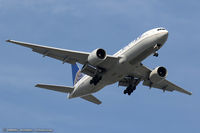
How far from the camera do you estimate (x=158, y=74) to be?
4906cm

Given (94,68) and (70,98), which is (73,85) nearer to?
(70,98)

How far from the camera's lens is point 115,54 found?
46.9 m

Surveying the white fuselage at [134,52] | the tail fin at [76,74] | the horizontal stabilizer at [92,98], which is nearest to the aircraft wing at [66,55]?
the white fuselage at [134,52]

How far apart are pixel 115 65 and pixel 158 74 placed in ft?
18.5

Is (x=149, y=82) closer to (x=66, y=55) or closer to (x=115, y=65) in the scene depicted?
(x=115, y=65)

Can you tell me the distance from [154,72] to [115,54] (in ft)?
16.3

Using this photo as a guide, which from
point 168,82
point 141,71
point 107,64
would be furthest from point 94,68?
point 168,82

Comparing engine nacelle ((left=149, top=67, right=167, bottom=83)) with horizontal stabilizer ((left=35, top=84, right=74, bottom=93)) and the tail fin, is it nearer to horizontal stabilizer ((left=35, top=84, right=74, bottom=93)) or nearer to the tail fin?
the tail fin

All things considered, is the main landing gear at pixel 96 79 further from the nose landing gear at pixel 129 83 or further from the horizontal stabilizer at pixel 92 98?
the horizontal stabilizer at pixel 92 98

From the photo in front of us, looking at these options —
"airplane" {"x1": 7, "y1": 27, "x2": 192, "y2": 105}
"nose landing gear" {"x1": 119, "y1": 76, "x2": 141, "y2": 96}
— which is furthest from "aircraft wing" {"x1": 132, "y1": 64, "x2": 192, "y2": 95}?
"nose landing gear" {"x1": 119, "y1": 76, "x2": 141, "y2": 96}

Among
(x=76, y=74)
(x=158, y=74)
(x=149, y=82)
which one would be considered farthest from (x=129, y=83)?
(x=76, y=74)

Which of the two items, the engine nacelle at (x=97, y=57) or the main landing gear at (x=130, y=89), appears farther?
the main landing gear at (x=130, y=89)

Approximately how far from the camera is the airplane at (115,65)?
4425 centimetres

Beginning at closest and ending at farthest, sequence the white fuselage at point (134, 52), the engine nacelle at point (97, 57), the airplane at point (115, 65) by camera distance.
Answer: the white fuselage at point (134, 52) → the airplane at point (115, 65) → the engine nacelle at point (97, 57)
